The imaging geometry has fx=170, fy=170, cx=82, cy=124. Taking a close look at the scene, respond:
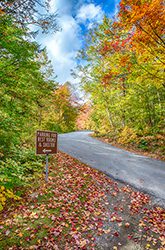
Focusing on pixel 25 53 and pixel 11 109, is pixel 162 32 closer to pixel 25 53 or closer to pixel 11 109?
pixel 25 53

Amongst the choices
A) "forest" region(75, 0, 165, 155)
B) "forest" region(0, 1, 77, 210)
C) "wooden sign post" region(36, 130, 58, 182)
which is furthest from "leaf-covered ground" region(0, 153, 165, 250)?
"forest" region(75, 0, 165, 155)

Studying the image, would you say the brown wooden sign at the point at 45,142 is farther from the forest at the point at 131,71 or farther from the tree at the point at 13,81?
the forest at the point at 131,71

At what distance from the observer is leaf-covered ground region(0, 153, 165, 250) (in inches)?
133

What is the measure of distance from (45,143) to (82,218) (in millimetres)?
2482

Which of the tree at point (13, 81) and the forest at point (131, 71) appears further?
the forest at point (131, 71)

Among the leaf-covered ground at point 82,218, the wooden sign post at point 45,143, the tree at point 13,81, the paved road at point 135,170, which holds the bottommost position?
the leaf-covered ground at point 82,218

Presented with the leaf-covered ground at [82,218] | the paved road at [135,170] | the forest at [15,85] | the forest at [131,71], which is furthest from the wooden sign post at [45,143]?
the forest at [131,71]

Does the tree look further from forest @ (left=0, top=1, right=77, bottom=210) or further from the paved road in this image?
the paved road

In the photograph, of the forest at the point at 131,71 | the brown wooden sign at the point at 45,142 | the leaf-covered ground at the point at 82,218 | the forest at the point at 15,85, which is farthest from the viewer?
the forest at the point at 131,71

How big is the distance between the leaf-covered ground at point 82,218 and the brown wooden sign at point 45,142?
109 cm

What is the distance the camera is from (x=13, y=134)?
473 cm

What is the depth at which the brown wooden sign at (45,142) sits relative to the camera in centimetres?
531

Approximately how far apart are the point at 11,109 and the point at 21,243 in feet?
11.5

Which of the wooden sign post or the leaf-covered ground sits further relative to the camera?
the wooden sign post
